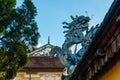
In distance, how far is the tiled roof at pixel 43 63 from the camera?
32.9 metres

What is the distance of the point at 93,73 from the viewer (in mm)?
7102

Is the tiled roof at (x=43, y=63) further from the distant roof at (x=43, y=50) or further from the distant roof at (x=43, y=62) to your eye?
the distant roof at (x=43, y=50)

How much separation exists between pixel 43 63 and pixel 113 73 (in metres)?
27.5

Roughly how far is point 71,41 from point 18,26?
7.58m

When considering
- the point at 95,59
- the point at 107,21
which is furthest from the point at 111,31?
the point at 95,59

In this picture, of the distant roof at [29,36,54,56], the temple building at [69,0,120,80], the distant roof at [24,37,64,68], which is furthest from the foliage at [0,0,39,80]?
the distant roof at [29,36,54,56]

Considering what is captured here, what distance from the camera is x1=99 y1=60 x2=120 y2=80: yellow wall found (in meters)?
6.08

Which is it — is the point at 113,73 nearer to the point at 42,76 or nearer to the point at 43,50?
the point at 42,76

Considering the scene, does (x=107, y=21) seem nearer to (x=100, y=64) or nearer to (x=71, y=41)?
(x=100, y=64)

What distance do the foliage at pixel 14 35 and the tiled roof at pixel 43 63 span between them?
1481 centimetres

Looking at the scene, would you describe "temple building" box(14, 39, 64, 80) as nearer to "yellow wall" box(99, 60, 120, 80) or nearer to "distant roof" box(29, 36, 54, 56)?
"distant roof" box(29, 36, 54, 56)

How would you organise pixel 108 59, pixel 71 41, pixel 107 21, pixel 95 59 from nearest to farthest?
pixel 107 21, pixel 108 59, pixel 95 59, pixel 71 41

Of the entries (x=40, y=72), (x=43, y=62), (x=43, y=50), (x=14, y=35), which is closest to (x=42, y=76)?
(x=40, y=72)

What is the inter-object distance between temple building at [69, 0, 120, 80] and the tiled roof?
1003 inches
